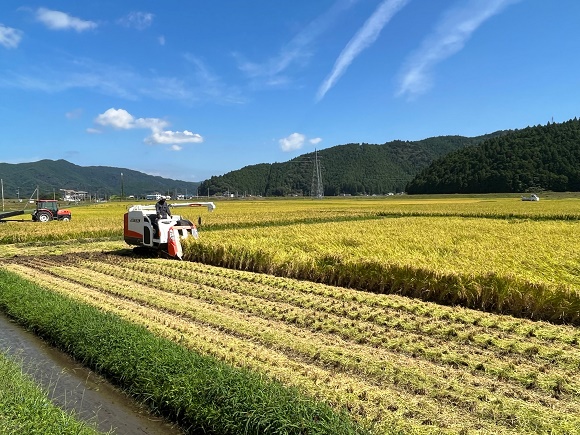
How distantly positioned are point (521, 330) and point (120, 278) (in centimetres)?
981

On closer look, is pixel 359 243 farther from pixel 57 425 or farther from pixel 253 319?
pixel 57 425

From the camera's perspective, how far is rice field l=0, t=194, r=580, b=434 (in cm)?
484

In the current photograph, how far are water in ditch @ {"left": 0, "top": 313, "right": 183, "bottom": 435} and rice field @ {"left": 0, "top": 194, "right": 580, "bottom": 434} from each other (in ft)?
4.18

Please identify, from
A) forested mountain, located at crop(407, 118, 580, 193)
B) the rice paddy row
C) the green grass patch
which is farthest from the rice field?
forested mountain, located at crop(407, 118, 580, 193)

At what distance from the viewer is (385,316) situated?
8117 mm

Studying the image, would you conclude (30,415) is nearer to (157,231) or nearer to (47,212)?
(157,231)

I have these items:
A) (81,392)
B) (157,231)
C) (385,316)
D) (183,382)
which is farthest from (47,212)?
(183,382)

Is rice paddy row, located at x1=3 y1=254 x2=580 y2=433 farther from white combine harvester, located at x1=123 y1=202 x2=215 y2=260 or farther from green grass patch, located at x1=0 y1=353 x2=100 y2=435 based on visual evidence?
white combine harvester, located at x1=123 y1=202 x2=215 y2=260

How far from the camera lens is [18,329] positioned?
8047mm

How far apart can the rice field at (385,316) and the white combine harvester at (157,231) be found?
687mm

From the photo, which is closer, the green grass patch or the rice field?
the green grass patch

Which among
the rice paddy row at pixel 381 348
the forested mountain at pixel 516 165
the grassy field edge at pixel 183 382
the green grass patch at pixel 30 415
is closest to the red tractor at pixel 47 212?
the rice paddy row at pixel 381 348

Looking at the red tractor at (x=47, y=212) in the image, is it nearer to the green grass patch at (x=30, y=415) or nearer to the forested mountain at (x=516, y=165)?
the green grass patch at (x=30, y=415)

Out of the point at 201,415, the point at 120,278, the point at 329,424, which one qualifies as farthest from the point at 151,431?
the point at 120,278
